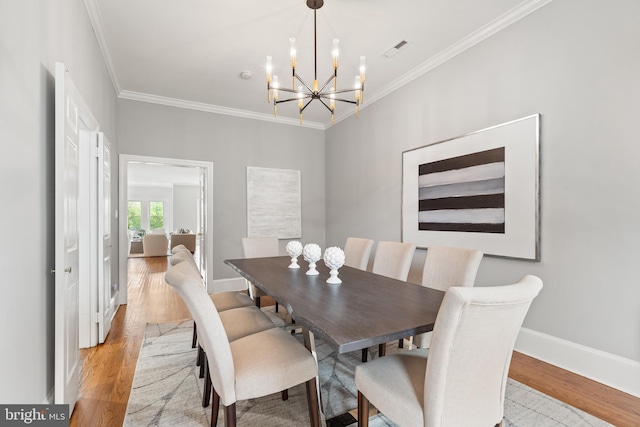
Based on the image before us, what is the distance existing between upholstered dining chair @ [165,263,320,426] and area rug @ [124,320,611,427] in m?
0.28

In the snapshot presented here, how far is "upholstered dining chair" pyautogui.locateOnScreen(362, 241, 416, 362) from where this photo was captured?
8.36ft

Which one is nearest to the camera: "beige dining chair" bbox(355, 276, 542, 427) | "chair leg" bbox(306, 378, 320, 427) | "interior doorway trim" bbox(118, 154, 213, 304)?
"beige dining chair" bbox(355, 276, 542, 427)

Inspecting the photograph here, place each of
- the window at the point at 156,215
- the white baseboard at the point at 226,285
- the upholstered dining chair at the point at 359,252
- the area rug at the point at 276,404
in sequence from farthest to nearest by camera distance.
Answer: the window at the point at 156,215 < the white baseboard at the point at 226,285 < the upholstered dining chair at the point at 359,252 < the area rug at the point at 276,404

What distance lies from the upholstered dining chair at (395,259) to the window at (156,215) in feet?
45.2

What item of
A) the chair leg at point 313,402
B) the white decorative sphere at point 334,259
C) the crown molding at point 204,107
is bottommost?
the chair leg at point 313,402

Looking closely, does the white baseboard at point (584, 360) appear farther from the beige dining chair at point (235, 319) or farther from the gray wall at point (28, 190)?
the gray wall at point (28, 190)

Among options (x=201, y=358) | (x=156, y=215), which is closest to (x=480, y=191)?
(x=201, y=358)

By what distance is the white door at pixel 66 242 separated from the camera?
1.56m

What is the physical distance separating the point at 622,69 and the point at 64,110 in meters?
3.45

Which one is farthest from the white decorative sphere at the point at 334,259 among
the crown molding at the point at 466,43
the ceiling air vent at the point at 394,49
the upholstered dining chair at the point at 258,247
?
the crown molding at the point at 466,43

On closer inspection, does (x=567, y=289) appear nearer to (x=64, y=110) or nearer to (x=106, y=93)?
(x=64, y=110)

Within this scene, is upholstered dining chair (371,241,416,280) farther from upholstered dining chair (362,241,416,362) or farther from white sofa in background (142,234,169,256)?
white sofa in background (142,234,169,256)

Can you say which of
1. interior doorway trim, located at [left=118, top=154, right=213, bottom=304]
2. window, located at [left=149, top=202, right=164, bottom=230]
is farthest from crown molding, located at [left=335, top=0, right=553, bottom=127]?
window, located at [left=149, top=202, right=164, bottom=230]

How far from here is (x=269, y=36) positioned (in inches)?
115
